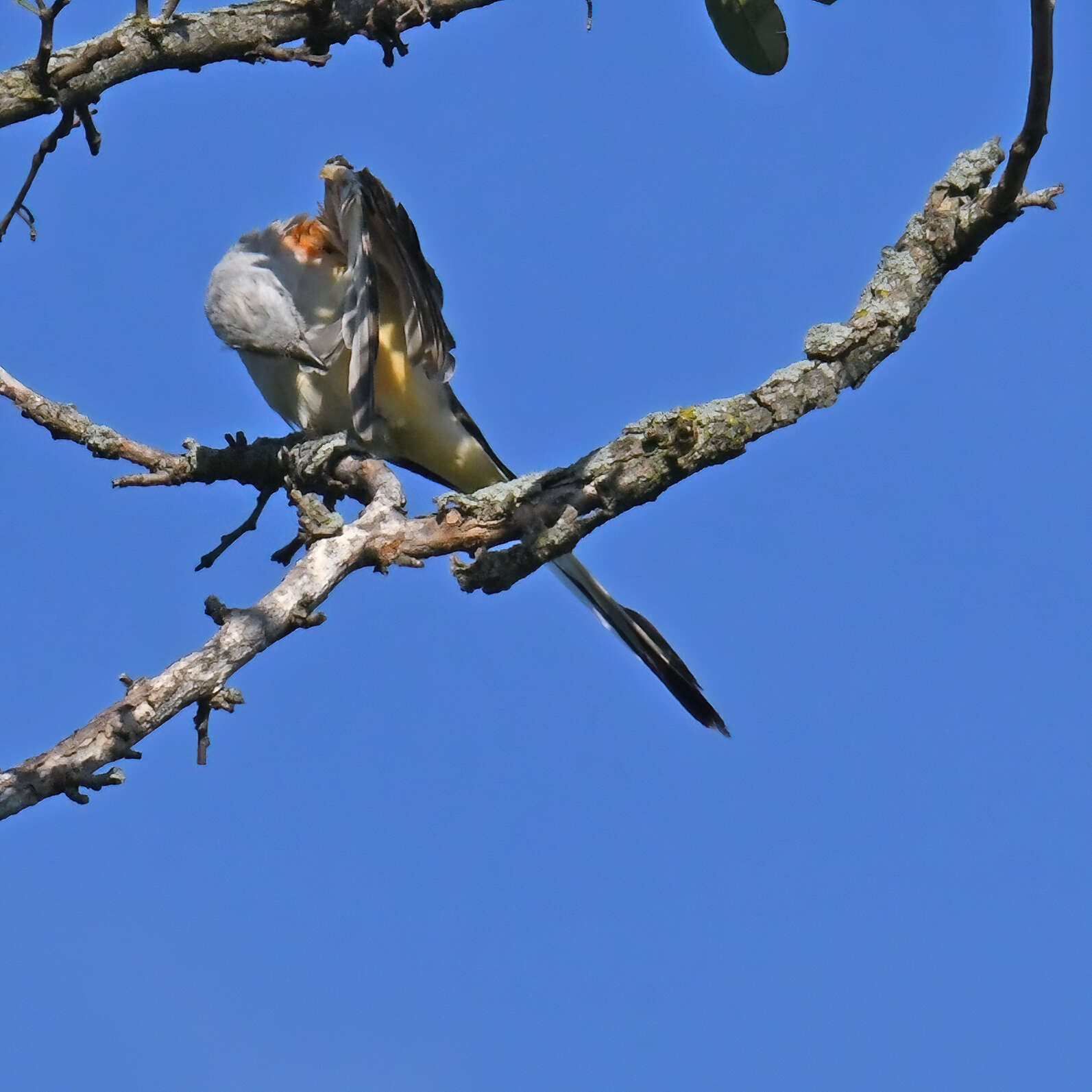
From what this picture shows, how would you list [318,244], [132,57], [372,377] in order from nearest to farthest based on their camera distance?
1. [132,57]
2. [372,377]
3. [318,244]

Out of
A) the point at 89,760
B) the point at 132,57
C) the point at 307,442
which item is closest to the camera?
the point at 89,760

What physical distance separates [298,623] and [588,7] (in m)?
1.96

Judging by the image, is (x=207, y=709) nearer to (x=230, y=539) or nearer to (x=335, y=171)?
(x=230, y=539)

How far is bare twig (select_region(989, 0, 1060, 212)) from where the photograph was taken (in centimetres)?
276

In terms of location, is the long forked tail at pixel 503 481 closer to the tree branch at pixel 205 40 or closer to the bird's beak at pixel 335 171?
the bird's beak at pixel 335 171

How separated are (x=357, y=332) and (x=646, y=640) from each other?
5.72 ft

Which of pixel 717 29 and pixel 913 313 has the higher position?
pixel 717 29

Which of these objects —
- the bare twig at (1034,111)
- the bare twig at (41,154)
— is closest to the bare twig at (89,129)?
the bare twig at (41,154)

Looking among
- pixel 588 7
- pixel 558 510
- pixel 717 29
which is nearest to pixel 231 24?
pixel 588 7

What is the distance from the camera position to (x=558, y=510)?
3.66 metres

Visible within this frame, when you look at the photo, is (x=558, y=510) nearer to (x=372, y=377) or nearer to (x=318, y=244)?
(x=372, y=377)

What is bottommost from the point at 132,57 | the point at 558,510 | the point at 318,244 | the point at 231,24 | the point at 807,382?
the point at 558,510

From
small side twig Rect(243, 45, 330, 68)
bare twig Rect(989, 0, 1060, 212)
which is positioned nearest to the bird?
small side twig Rect(243, 45, 330, 68)

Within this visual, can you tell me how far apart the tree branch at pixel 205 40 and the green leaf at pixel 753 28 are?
0.69 meters
